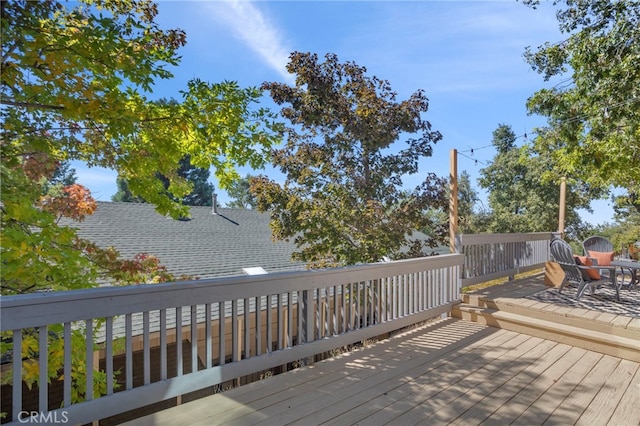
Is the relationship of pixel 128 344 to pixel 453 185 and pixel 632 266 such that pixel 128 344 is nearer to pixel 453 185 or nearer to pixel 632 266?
pixel 453 185

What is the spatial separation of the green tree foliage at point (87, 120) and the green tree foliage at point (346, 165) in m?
2.39

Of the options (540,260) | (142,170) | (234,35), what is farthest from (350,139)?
(540,260)

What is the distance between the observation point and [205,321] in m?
2.50

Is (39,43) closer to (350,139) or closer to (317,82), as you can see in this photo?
(317,82)

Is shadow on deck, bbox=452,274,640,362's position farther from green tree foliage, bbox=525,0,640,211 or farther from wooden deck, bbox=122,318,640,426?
green tree foliage, bbox=525,0,640,211

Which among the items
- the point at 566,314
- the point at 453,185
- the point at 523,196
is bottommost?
the point at 566,314

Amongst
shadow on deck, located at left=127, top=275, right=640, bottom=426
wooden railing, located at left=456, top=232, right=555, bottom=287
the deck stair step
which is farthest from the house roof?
the deck stair step

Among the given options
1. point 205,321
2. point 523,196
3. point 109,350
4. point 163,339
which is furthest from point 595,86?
point 523,196

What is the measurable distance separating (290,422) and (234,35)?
16.4 feet

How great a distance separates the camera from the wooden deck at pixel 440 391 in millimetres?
2287

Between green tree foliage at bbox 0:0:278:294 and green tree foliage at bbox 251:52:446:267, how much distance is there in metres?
2.39
